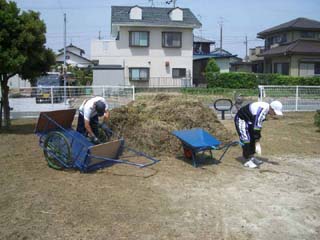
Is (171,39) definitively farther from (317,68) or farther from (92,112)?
(92,112)

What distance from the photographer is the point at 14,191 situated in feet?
17.5

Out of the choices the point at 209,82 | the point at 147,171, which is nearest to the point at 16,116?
the point at 147,171

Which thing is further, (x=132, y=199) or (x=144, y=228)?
(x=132, y=199)

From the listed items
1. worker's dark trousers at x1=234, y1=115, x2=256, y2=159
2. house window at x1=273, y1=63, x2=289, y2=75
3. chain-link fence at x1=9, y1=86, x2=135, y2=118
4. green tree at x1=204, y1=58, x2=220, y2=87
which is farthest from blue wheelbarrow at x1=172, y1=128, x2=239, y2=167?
house window at x1=273, y1=63, x2=289, y2=75

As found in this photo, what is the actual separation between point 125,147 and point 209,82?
2310 cm

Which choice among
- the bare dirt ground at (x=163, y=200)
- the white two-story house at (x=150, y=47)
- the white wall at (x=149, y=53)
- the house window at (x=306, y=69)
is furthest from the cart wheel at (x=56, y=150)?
the house window at (x=306, y=69)

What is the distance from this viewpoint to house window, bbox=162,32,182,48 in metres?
31.0

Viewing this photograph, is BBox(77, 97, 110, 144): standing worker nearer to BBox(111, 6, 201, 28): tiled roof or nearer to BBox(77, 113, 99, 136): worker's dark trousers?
BBox(77, 113, 99, 136): worker's dark trousers

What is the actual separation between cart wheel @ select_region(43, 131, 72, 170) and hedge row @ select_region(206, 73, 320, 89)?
23.4 metres

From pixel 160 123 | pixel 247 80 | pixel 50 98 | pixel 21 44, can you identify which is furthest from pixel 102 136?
pixel 247 80

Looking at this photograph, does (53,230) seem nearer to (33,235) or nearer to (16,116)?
(33,235)

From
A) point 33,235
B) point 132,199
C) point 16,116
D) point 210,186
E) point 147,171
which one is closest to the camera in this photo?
point 33,235

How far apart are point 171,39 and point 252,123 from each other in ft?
82.6

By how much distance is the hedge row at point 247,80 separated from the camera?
28.4 meters
